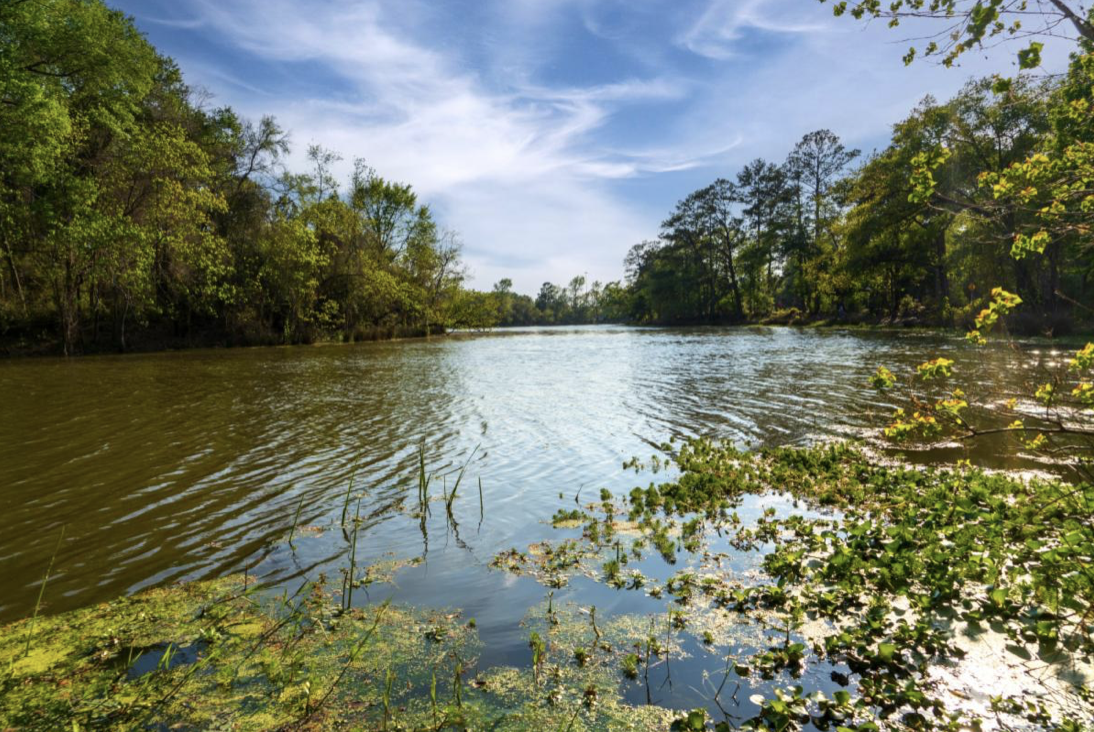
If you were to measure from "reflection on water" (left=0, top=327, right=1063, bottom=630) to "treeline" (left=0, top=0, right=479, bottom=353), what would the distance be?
946 cm

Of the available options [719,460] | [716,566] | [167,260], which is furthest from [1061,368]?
[167,260]

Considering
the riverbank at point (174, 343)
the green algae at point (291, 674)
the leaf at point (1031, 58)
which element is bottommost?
the green algae at point (291, 674)

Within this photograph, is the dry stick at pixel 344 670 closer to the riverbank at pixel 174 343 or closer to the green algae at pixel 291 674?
the green algae at pixel 291 674

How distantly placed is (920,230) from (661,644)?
6257 centimetres

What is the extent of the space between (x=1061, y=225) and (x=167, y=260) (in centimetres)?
4705

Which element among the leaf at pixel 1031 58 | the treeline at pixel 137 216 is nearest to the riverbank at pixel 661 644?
the leaf at pixel 1031 58

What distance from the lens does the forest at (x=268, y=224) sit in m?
24.8

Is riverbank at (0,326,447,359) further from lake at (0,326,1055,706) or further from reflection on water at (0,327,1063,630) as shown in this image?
lake at (0,326,1055,706)

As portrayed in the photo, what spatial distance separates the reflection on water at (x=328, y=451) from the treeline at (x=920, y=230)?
18.5ft

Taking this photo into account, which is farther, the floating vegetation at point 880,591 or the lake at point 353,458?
the lake at point 353,458

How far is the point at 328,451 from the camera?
39.8ft

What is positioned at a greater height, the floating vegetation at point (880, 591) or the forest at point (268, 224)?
the forest at point (268, 224)

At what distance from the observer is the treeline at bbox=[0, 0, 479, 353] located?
26844 mm

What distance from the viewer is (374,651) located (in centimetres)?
475
